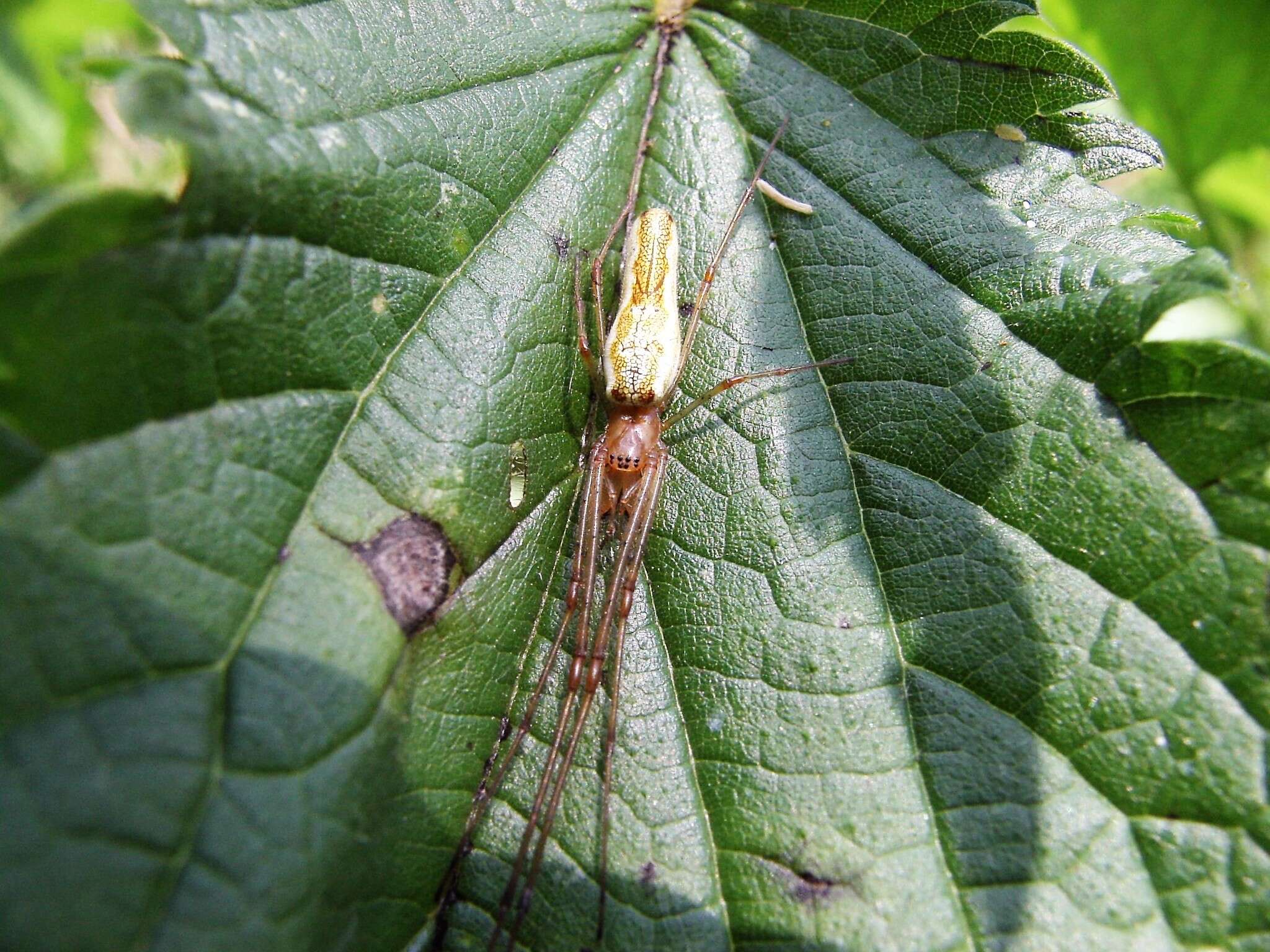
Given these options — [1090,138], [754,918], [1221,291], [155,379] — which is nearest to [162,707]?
[155,379]

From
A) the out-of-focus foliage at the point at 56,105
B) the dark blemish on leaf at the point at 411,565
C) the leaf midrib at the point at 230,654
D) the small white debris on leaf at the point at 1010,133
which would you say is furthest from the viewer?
the out-of-focus foliage at the point at 56,105

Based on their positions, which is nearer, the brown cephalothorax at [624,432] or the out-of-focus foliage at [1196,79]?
the brown cephalothorax at [624,432]

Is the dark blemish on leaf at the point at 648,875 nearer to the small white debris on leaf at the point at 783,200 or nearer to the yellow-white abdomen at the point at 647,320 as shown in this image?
the yellow-white abdomen at the point at 647,320

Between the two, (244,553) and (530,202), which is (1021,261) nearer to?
(530,202)

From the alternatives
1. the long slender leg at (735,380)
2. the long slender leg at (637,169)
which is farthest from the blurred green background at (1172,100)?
the long slender leg at (637,169)

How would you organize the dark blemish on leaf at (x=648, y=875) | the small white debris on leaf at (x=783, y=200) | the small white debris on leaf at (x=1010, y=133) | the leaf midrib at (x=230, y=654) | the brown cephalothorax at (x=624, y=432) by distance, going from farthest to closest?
the small white debris on leaf at (x=783, y=200), the small white debris on leaf at (x=1010, y=133), the brown cephalothorax at (x=624, y=432), the dark blemish on leaf at (x=648, y=875), the leaf midrib at (x=230, y=654)

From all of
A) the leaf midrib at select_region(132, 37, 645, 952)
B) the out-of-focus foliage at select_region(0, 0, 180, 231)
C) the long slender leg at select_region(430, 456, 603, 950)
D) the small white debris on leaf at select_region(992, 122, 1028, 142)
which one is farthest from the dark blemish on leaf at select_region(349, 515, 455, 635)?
the out-of-focus foliage at select_region(0, 0, 180, 231)

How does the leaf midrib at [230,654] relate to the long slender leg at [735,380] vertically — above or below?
below
